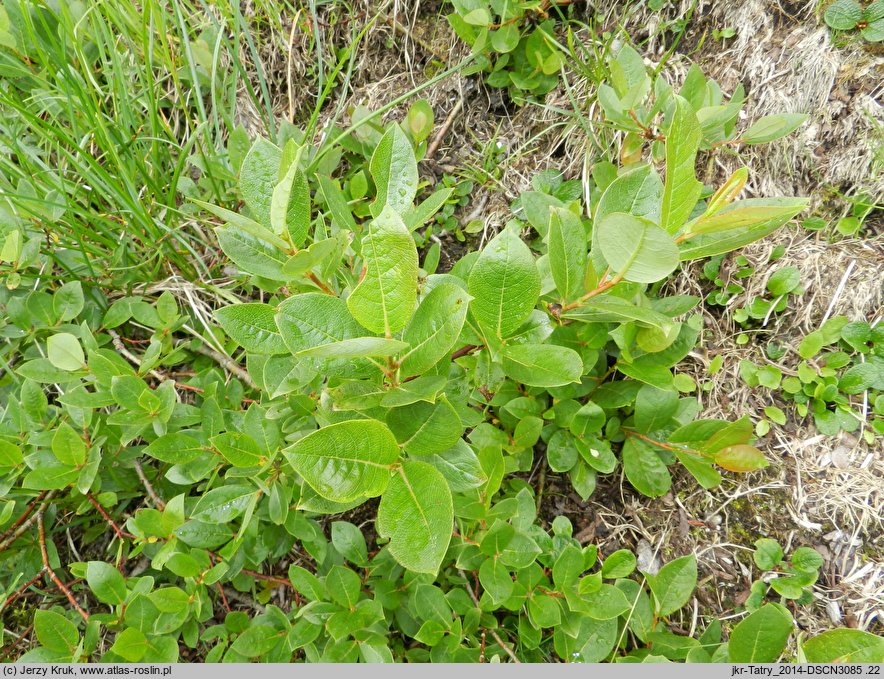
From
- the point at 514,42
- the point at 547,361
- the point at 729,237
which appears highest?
the point at 514,42

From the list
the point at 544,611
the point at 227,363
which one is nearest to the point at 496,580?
the point at 544,611

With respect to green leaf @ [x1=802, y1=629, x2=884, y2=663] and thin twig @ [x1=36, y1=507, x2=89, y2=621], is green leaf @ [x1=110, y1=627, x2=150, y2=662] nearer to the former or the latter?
thin twig @ [x1=36, y1=507, x2=89, y2=621]

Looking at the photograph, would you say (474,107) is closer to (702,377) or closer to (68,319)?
(702,377)

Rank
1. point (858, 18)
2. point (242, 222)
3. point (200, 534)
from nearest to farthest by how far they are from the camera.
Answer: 1. point (242, 222)
2. point (200, 534)
3. point (858, 18)

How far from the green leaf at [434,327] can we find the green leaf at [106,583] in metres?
1.26

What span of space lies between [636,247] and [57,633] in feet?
6.25

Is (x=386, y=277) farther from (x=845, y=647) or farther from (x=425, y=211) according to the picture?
(x=845, y=647)

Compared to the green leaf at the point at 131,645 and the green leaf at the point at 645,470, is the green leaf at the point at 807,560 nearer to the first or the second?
the green leaf at the point at 645,470

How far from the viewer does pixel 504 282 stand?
1150 millimetres

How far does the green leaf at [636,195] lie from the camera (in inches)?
47.7

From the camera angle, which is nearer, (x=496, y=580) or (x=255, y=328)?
(x=255, y=328)

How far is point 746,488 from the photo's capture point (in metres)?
1.71

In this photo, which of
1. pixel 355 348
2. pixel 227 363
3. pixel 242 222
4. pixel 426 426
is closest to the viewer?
pixel 355 348

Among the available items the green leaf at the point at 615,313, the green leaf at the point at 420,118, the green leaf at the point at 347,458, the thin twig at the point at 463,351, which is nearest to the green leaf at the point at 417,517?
the green leaf at the point at 347,458
